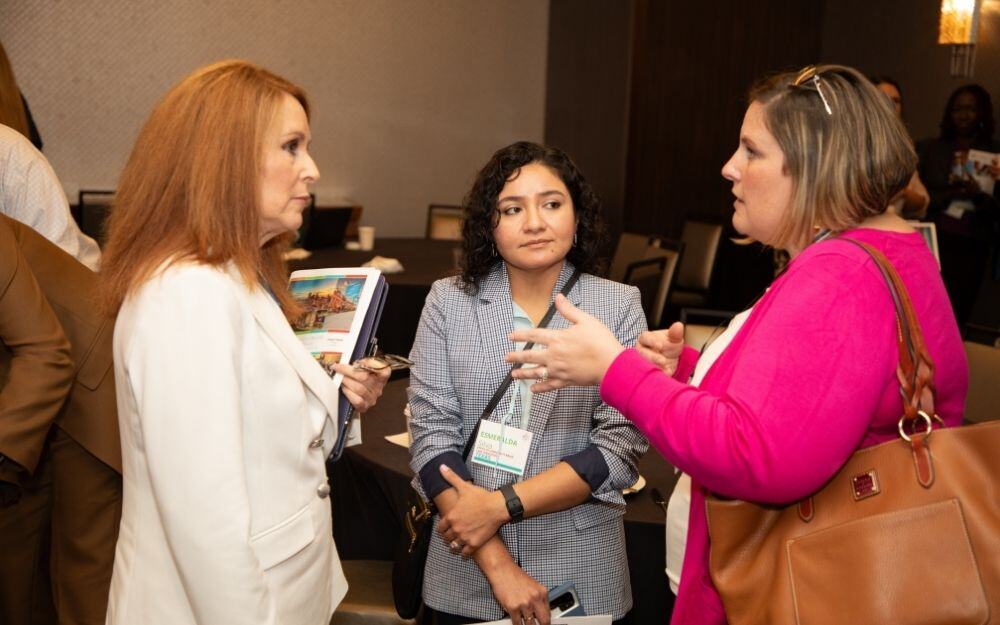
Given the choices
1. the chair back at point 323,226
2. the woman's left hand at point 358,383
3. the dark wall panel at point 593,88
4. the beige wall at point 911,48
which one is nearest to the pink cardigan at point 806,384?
the woman's left hand at point 358,383

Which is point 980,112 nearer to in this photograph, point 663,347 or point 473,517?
point 663,347

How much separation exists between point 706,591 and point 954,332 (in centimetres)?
52

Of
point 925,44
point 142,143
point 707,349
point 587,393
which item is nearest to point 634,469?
point 587,393

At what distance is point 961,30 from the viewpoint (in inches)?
209

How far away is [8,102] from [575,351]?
2254mm

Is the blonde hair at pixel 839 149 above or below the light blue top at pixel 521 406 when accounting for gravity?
above

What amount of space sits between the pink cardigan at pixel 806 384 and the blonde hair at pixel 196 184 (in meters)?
0.65

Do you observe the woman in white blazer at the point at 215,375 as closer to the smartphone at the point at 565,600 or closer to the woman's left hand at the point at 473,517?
the woman's left hand at the point at 473,517

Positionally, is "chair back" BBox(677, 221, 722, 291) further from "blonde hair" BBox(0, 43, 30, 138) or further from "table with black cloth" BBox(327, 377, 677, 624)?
"blonde hair" BBox(0, 43, 30, 138)

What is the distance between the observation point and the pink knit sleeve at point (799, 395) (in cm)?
114

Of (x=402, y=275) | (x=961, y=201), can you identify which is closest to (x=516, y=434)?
(x=402, y=275)

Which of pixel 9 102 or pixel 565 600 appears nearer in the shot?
pixel 565 600

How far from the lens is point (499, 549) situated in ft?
5.75

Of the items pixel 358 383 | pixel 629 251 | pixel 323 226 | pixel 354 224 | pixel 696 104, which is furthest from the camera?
pixel 696 104
